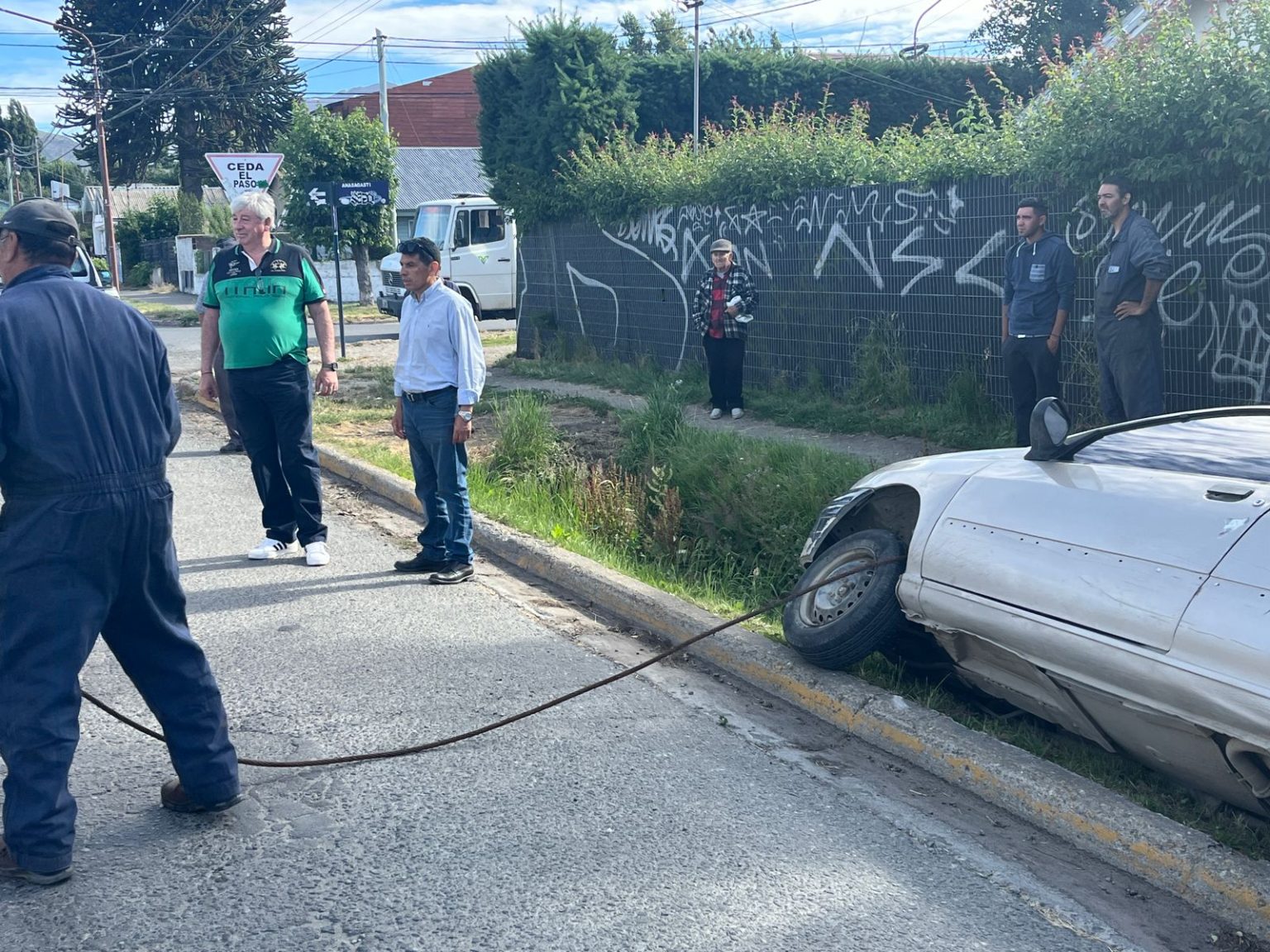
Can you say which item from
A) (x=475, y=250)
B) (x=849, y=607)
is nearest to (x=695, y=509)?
(x=849, y=607)

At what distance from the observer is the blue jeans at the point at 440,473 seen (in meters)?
6.90

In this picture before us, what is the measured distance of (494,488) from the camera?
942 cm

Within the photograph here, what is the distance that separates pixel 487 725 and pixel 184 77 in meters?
48.8

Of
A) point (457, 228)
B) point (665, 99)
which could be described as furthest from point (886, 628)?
point (665, 99)

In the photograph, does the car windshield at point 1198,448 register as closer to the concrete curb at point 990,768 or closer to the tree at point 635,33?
the concrete curb at point 990,768

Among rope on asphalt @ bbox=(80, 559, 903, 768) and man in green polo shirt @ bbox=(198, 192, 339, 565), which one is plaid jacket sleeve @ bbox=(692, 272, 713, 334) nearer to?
man in green polo shirt @ bbox=(198, 192, 339, 565)

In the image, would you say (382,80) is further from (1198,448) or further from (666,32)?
(1198,448)

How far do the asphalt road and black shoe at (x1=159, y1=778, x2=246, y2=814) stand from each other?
1.4 inches

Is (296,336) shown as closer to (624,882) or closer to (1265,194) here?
(624,882)

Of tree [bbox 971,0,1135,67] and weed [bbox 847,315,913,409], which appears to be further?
tree [bbox 971,0,1135,67]

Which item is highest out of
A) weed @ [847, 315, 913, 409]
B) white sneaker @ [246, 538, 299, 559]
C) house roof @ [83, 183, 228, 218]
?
house roof @ [83, 183, 228, 218]

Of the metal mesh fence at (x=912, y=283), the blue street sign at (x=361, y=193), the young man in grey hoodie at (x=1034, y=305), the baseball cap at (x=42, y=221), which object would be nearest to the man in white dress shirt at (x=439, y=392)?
the baseball cap at (x=42, y=221)

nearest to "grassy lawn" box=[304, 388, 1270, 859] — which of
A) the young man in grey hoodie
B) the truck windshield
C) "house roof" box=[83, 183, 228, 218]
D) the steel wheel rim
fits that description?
the steel wheel rim

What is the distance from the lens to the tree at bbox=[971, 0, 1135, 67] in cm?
4366
